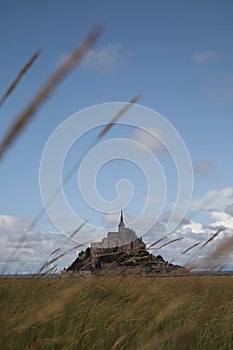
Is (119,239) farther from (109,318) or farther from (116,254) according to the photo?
(109,318)

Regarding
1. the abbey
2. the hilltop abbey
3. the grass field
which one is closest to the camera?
the grass field

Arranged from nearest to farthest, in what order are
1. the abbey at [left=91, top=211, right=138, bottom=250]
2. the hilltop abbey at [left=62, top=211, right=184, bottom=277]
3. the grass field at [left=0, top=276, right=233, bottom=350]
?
1. the grass field at [left=0, top=276, right=233, bottom=350]
2. the hilltop abbey at [left=62, top=211, right=184, bottom=277]
3. the abbey at [left=91, top=211, right=138, bottom=250]

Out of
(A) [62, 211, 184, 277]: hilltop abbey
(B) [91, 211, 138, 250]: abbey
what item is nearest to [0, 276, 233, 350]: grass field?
(A) [62, 211, 184, 277]: hilltop abbey

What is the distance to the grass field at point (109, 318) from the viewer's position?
70.5 inches

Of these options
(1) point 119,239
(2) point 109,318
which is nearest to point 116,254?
(1) point 119,239

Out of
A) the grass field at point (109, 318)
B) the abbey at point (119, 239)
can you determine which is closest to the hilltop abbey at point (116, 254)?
the abbey at point (119, 239)

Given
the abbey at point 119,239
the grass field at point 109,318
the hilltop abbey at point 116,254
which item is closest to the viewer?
the grass field at point 109,318

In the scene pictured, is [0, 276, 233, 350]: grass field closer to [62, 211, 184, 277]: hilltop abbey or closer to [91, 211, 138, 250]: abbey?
[62, 211, 184, 277]: hilltop abbey

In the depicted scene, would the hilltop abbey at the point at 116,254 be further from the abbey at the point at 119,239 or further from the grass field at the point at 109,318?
the grass field at the point at 109,318

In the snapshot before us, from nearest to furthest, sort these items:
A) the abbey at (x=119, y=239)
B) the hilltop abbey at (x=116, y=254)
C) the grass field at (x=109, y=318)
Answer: the grass field at (x=109, y=318) → the hilltop abbey at (x=116, y=254) → the abbey at (x=119, y=239)

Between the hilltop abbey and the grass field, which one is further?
the hilltop abbey

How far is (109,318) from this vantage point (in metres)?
2.80

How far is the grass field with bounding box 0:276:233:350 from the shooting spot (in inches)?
70.5

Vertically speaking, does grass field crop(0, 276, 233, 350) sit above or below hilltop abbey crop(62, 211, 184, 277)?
below
